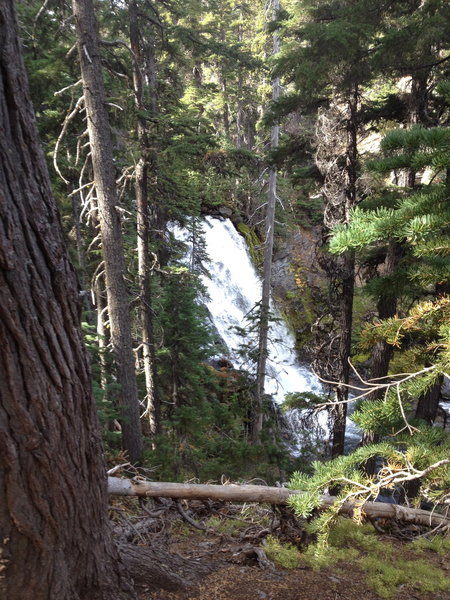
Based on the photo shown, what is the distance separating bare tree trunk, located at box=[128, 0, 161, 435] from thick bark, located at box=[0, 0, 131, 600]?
7129 millimetres

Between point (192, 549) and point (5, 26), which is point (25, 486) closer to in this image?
point (5, 26)

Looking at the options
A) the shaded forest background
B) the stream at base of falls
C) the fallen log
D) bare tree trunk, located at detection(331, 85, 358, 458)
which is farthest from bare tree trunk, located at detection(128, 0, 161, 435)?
the stream at base of falls

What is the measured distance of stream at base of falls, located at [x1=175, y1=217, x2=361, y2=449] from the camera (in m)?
17.0

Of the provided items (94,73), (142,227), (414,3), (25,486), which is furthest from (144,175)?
(25,486)

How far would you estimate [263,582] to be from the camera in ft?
9.60

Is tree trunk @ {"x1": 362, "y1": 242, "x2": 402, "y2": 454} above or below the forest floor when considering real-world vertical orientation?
above

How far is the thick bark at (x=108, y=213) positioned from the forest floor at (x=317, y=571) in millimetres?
4225

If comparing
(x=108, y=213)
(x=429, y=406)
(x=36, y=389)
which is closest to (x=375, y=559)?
(x=36, y=389)

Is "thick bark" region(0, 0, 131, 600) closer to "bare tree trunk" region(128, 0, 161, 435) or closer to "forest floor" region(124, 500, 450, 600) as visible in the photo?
"forest floor" region(124, 500, 450, 600)

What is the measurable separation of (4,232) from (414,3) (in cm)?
891

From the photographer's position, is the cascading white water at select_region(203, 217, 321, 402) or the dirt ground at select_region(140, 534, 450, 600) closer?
the dirt ground at select_region(140, 534, 450, 600)

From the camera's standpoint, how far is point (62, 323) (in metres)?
1.75

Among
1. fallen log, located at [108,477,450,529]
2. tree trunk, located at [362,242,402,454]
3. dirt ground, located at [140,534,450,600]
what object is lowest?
dirt ground, located at [140,534,450,600]

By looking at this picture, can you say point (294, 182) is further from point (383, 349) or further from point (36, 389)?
point (36, 389)
